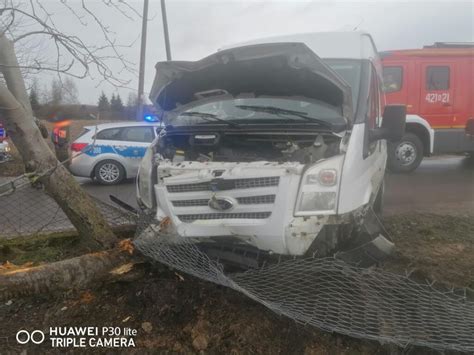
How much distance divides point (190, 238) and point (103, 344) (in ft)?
3.18

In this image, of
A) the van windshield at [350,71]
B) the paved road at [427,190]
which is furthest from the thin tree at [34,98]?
the paved road at [427,190]

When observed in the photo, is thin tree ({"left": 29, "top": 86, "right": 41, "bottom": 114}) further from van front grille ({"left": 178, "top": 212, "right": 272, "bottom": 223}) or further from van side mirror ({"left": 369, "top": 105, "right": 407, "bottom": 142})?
van side mirror ({"left": 369, "top": 105, "right": 407, "bottom": 142})

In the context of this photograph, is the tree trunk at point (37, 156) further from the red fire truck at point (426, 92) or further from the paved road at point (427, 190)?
the red fire truck at point (426, 92)

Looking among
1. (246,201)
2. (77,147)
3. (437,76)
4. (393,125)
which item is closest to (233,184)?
(246,201)

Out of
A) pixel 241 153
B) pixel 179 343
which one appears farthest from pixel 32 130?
pixel 179 343

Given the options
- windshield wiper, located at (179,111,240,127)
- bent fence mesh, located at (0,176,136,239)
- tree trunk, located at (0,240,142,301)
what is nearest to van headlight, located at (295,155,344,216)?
windshield wiper, located at (179,111,240,127)

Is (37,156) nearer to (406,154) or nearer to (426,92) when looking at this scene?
(406,154)

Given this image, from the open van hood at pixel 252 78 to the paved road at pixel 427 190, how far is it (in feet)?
11.2

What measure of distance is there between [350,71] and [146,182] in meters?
2.18

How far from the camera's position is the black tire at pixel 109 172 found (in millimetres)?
10242

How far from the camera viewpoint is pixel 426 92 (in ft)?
31.8

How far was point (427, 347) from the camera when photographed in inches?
106

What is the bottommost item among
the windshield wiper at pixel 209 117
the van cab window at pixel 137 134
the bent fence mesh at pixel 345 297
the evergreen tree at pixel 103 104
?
the bent fence mesh at pixel 345 297

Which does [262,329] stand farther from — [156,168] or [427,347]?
[156,168]
